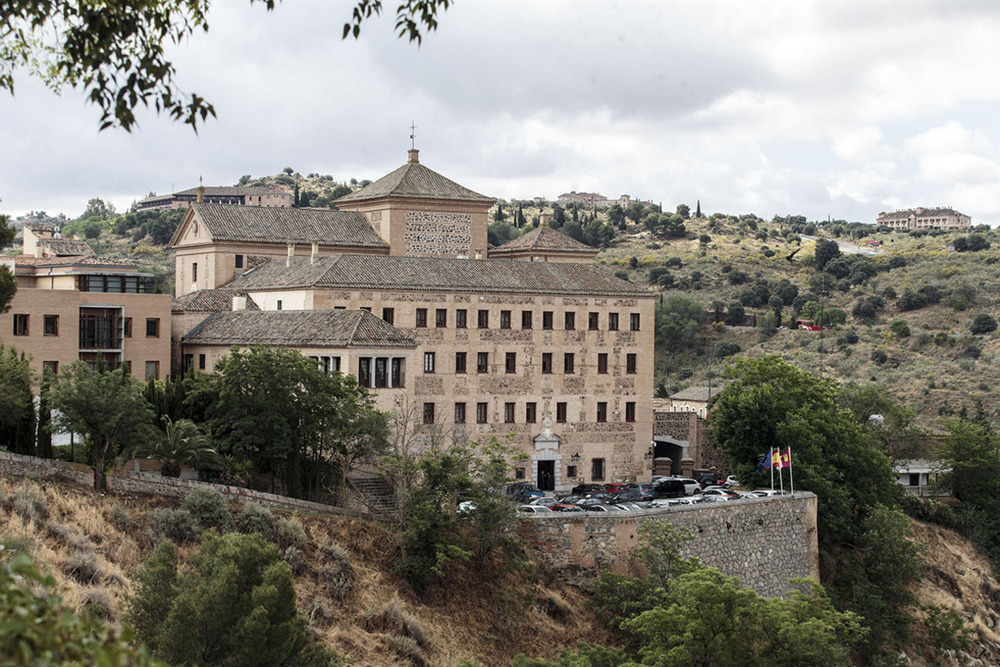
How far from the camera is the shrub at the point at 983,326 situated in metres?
91.4

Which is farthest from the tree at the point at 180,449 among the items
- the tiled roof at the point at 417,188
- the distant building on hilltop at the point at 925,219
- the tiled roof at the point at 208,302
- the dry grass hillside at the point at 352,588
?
the distant building on hilltop at the point at 925,219

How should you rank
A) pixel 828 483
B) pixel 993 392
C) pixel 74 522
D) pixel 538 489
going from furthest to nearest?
1. pixel 993 392
2. pixel 538 489
3. pixel 828 483
4. pixel 74 522

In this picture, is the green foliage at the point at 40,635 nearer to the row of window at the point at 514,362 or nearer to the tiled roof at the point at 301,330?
the tiled roof at the point at 301,330

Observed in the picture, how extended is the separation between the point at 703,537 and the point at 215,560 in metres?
19.4

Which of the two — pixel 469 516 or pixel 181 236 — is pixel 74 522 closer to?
pixel 469 516

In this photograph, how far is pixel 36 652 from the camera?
800 centimetres

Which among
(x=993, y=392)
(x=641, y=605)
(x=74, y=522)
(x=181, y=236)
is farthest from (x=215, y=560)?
(x=993, y=392)

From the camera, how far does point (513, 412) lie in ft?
163

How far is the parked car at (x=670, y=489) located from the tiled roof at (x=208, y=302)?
645 inches

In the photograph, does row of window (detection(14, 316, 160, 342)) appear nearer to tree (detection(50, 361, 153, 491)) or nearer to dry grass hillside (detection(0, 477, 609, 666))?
tree (detection(50, 361, 153, 491))

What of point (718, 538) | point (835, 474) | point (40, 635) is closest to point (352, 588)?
point (718, 538)

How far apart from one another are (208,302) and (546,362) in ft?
42.5

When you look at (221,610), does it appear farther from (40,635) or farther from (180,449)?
(40,635)

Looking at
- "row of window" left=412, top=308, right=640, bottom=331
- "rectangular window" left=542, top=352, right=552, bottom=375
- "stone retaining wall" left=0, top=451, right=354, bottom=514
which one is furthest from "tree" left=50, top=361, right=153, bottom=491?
"rectangular window" left=542, top=352, right=552, bottom=375
